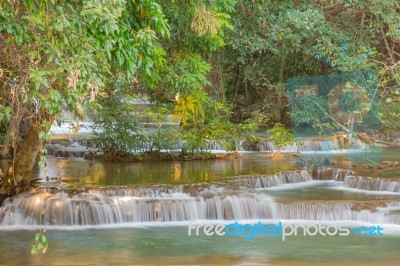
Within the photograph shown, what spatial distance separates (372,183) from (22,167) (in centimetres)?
633

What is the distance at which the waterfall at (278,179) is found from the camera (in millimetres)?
14125

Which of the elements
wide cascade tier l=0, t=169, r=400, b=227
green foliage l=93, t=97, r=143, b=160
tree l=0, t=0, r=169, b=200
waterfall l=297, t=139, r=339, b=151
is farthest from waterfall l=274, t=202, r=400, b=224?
waterfall l=297, t=139, r=339, b=151

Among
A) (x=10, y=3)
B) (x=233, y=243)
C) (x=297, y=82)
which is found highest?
(x=297, y=82)

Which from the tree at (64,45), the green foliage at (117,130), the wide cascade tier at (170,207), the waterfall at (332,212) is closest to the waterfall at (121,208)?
the wide cascade tier at (170,207)

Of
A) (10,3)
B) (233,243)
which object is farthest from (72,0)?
(233,243)

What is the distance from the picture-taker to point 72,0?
21.0ft

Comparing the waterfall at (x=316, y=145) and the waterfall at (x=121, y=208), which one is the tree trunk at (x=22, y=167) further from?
the waterfall at (x=316, y=145)

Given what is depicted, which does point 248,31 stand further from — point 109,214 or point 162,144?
point 109,214

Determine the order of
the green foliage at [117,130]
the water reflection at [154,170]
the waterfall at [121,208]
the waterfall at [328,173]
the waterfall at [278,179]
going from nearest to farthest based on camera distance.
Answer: the waterfall at [121,208] → the water reflection at [154,170] → the waterfall at [278,179] → the waterfall at [328,173] → the green foliage at [117,130]

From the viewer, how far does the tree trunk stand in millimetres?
11703

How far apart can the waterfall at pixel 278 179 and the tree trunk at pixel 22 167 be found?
157 inches

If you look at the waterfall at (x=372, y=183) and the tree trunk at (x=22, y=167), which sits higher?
the tree trunk at (x=22, y=167)

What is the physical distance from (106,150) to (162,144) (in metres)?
1.29

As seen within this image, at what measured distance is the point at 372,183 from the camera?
1402 cm
